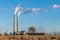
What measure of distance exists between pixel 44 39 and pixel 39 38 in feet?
2.46

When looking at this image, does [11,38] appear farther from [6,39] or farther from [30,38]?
[30,38]

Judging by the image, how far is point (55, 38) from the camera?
2147 centimetres

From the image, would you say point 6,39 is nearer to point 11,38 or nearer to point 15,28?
point 11,38

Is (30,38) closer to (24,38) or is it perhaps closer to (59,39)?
(24,38)

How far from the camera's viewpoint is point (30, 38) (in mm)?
21875

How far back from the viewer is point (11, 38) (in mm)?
22266

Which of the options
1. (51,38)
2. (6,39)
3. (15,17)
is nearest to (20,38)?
(6,39)

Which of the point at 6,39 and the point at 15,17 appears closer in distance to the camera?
the point at 6,39

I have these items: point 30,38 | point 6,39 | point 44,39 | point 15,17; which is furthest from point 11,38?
point 15,17

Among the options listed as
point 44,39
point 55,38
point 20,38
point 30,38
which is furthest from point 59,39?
point 20,38

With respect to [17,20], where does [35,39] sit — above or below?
below

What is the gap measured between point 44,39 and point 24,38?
2.79 m

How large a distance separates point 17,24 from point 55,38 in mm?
46983

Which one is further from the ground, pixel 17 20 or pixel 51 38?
pixel 17 20
